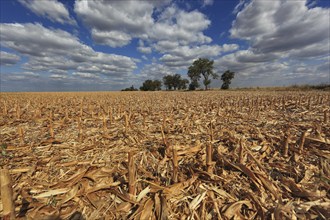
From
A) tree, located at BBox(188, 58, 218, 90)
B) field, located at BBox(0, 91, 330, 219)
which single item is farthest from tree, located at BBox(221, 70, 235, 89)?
field, located at BBox(0, 91, 330, 219)

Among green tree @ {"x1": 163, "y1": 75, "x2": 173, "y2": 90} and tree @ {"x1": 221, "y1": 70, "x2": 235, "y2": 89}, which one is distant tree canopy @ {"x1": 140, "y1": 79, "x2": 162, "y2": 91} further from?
tree @ {"x1": 221, "y1": 70, "x2": 235, "y2": 89}

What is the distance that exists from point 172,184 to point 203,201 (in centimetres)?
48

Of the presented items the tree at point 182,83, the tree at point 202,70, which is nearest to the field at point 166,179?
the tree at point 202,70

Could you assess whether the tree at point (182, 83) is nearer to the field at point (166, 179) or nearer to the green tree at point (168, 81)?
the green tree at point (168, 81)

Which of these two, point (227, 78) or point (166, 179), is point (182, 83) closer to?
point (227, 78)

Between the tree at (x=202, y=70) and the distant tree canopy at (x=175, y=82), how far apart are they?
2250 centimetres

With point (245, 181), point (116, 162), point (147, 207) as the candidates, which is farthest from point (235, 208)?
point (116, 162)

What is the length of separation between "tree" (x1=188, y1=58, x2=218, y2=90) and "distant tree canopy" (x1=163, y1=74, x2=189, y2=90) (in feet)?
73.8

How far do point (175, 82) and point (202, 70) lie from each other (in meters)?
28.0

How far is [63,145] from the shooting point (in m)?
3.64

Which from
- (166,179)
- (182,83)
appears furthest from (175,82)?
(166,179)

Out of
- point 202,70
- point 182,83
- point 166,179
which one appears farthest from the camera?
point 182,83

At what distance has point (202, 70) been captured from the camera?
7575cm

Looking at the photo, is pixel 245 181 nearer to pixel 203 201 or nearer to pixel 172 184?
pixel 203 201
